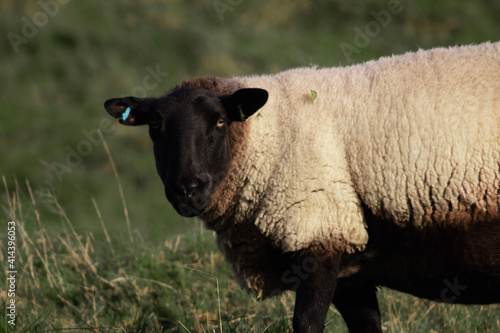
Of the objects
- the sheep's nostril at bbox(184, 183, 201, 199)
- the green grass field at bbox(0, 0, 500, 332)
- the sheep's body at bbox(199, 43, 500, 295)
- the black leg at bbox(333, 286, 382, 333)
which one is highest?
the green grass field at bbox(0, 0, 500, 332)

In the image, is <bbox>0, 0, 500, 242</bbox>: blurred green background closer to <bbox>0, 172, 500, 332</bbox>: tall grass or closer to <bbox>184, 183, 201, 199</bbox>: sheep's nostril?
<bbox>0, 172, 500, 332</bbox>: tall grass

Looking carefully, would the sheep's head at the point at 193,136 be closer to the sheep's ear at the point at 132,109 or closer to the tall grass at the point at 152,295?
the sheep's ear at the point at 132,109

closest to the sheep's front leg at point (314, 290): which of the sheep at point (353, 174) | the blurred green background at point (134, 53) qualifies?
the sheep at point (353, 174)

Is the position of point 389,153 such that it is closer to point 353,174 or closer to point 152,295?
point 353,174

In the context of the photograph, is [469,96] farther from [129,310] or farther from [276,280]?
[129,310]

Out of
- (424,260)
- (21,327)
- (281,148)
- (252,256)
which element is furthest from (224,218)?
(21,327)

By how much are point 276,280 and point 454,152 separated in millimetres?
1300

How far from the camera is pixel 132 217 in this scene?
1035cm

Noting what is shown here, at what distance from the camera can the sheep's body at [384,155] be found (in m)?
3.50

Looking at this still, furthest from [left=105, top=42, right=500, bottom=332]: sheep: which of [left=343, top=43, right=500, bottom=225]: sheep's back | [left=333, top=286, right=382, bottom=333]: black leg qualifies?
[left=333, top=286, right=382, bottom=333]: black leg

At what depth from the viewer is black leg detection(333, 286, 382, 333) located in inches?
164

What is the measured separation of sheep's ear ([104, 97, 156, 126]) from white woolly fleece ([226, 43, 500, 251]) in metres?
0.78

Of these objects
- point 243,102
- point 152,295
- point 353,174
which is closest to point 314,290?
point 353,174

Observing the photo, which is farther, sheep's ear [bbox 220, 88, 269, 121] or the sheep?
sheep's ear [bbox 220, 88, 269, 121]
